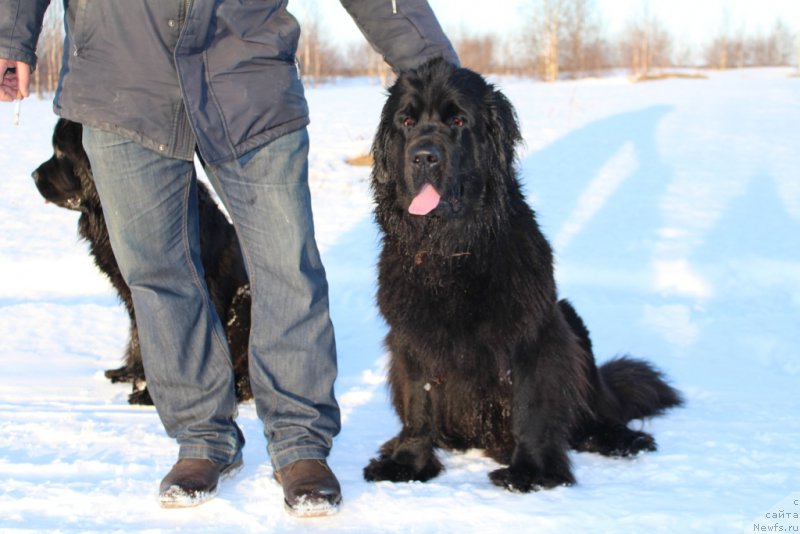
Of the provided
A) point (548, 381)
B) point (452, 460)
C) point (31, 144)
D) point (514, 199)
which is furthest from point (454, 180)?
point (31, 144)

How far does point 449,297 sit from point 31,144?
36.0 feet

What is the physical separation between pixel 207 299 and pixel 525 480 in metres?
1.20

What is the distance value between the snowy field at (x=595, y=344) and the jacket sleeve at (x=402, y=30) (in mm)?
646

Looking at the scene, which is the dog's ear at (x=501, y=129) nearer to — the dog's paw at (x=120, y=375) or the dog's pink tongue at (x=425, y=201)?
the dog's pink tongue at (x=425, y=201)

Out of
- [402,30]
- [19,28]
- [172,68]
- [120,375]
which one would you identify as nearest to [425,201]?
[402,30]

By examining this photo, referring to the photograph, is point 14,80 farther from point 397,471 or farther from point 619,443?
point 619,443

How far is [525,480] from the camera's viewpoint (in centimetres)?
256

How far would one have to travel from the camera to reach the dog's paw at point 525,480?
255cm

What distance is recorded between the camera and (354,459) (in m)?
2.91

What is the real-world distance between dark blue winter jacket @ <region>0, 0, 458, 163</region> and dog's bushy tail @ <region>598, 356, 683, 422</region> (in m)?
1.79

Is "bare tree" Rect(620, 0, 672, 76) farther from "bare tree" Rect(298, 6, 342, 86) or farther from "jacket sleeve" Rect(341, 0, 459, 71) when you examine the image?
"jacket sleeve" Rect(341, 0, 459, 71)

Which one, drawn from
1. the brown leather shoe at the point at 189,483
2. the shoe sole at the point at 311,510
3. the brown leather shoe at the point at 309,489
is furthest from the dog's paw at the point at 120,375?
the shoe sole at the point at 311,510

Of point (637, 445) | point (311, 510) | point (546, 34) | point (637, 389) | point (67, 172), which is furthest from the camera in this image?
point (546, 34)

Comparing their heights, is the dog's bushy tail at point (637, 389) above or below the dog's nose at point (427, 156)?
below
